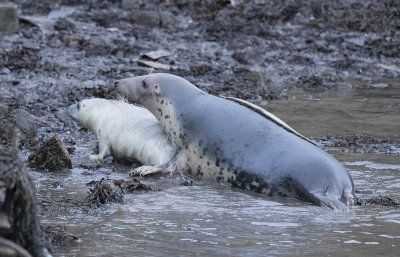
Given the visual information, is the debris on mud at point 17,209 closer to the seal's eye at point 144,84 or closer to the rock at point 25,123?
the seal's eye at point 144,84

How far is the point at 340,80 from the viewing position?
11.8 m

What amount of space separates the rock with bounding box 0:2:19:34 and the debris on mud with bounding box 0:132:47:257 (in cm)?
1022

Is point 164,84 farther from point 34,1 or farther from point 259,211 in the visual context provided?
point 34,1

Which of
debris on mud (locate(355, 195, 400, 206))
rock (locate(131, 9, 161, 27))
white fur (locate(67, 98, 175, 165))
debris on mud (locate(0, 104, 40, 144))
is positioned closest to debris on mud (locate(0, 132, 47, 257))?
debris on mud (locate(355, 195, 400, 206))

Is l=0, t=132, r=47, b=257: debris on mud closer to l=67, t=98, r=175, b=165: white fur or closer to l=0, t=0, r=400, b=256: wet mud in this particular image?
l=0, t=0, r=400, b=256: wet mud

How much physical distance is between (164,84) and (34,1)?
10.2 meters

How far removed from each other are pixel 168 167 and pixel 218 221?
1.62 m

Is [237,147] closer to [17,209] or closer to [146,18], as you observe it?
[17,209]

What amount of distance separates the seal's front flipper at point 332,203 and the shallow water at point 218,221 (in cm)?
7

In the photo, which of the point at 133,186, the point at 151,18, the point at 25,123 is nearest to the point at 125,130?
the point at 25,123

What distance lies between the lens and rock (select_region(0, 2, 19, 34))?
12.4m

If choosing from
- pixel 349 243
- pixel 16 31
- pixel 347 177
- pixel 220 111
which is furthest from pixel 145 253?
pixel 16 31

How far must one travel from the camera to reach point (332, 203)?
5191 millimetres


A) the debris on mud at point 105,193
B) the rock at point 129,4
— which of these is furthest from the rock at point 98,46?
the debris on mud at point 105,193
